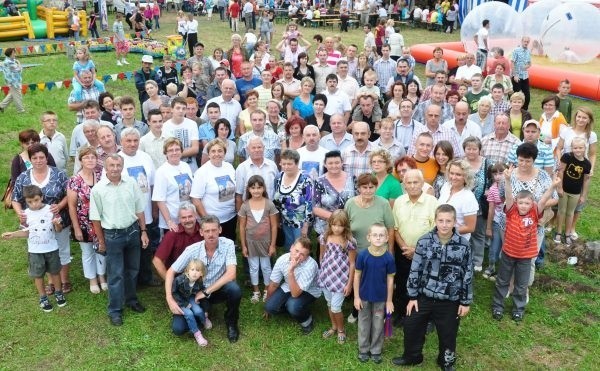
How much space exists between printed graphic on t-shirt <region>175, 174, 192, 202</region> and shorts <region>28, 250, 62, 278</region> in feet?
4.76

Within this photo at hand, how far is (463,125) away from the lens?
721 centimetres

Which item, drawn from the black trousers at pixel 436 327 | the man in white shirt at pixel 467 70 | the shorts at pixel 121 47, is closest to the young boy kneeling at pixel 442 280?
the black trousers at pixel 436 327

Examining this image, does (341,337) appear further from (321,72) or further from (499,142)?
(321,72)

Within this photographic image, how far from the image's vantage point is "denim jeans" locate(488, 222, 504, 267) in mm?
6363

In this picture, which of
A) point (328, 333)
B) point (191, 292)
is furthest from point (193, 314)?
point (328, 333)

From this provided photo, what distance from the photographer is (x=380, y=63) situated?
35.0 ft

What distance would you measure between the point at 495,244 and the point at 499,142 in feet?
4.07

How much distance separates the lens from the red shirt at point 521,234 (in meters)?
5.52

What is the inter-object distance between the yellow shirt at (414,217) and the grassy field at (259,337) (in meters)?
1.08

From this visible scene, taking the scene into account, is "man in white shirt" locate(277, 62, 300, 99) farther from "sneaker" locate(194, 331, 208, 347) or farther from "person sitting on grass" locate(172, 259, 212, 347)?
"sneaker" locate(194, 331, 208, 347)

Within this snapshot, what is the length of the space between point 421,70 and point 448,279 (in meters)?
14.0

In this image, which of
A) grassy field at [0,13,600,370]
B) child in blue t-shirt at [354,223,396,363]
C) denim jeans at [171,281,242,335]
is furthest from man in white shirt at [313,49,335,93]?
child in blue t-shirt at [354,223,396,363]

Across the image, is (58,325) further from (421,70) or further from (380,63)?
(421,70)

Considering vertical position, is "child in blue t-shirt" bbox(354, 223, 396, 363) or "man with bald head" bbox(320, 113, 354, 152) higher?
"man with bald head" bbox(320, 113, 354, 152)
